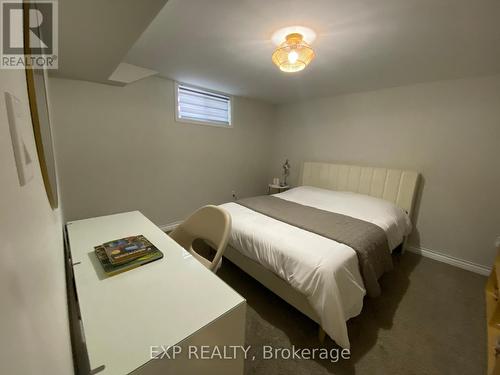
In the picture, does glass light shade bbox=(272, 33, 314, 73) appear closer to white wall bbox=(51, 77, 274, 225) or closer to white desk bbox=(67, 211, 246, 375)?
white desk bbox=(67, 211, 246, 375)

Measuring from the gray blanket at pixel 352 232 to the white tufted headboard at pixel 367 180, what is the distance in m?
1.02

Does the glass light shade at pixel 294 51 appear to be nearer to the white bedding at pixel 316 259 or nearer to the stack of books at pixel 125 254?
the white bedding at pixel 316 259

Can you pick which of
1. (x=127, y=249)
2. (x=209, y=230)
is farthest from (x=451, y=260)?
(x=127, y=249)

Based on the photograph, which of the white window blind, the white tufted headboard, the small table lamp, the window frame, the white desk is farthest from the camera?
the small table lamp

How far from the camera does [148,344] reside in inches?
25.8

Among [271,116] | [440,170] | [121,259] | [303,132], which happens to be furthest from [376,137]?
[121,259]

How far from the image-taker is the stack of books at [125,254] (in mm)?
991

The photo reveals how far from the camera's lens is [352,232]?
1714mm

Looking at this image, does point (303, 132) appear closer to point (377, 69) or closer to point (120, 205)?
point (377, 69)

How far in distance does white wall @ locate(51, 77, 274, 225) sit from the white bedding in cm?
134

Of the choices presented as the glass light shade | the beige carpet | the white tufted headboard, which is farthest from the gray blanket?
the glass light shade

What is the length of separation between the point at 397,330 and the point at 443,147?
209cm

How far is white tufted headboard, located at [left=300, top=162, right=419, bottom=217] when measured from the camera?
253 centimetres

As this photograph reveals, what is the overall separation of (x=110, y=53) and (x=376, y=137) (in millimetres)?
3096
